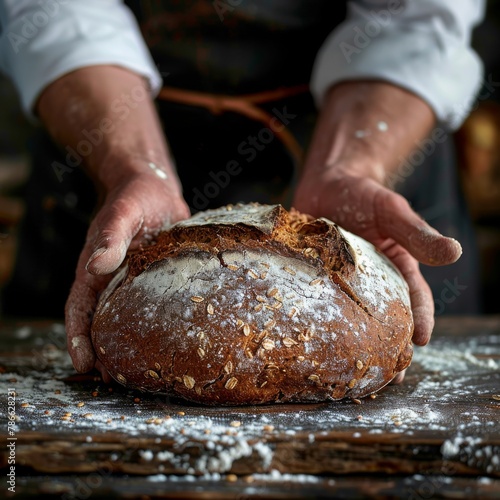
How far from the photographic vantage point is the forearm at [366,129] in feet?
5.32

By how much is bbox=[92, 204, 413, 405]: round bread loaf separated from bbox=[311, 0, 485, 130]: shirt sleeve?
0.76 meters

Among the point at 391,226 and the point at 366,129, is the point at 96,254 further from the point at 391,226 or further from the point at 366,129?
the point at 366,129

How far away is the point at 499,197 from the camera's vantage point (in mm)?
3146

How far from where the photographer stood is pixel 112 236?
44.4 inches

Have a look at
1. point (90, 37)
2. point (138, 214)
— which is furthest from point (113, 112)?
point (138, 214)

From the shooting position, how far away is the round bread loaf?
107 centimetres

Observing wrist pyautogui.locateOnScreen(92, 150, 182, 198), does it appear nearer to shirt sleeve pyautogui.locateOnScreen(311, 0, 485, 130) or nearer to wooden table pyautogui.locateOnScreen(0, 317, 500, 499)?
wooden table pyautogui.locateOnScreen(0, 317, 500, 499)

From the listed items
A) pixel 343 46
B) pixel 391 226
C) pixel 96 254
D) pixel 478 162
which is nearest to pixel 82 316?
pixel 96 254

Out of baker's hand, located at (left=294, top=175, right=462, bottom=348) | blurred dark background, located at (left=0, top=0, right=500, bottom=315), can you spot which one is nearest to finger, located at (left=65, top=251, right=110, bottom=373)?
baker's hand, located at (left=294, top=175, right=462, bottom=348)

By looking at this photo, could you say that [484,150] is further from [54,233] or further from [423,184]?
[54,233]

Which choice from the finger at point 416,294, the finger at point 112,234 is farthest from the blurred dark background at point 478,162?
the finger at point 112,234

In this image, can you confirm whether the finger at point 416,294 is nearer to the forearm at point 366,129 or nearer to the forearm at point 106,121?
the forearm at point 366,129

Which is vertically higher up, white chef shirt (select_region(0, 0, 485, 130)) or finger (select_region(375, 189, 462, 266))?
white chef shirt (select_region(0, 0, 485, 130))

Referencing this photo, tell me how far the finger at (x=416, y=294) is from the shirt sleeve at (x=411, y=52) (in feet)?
1.97
